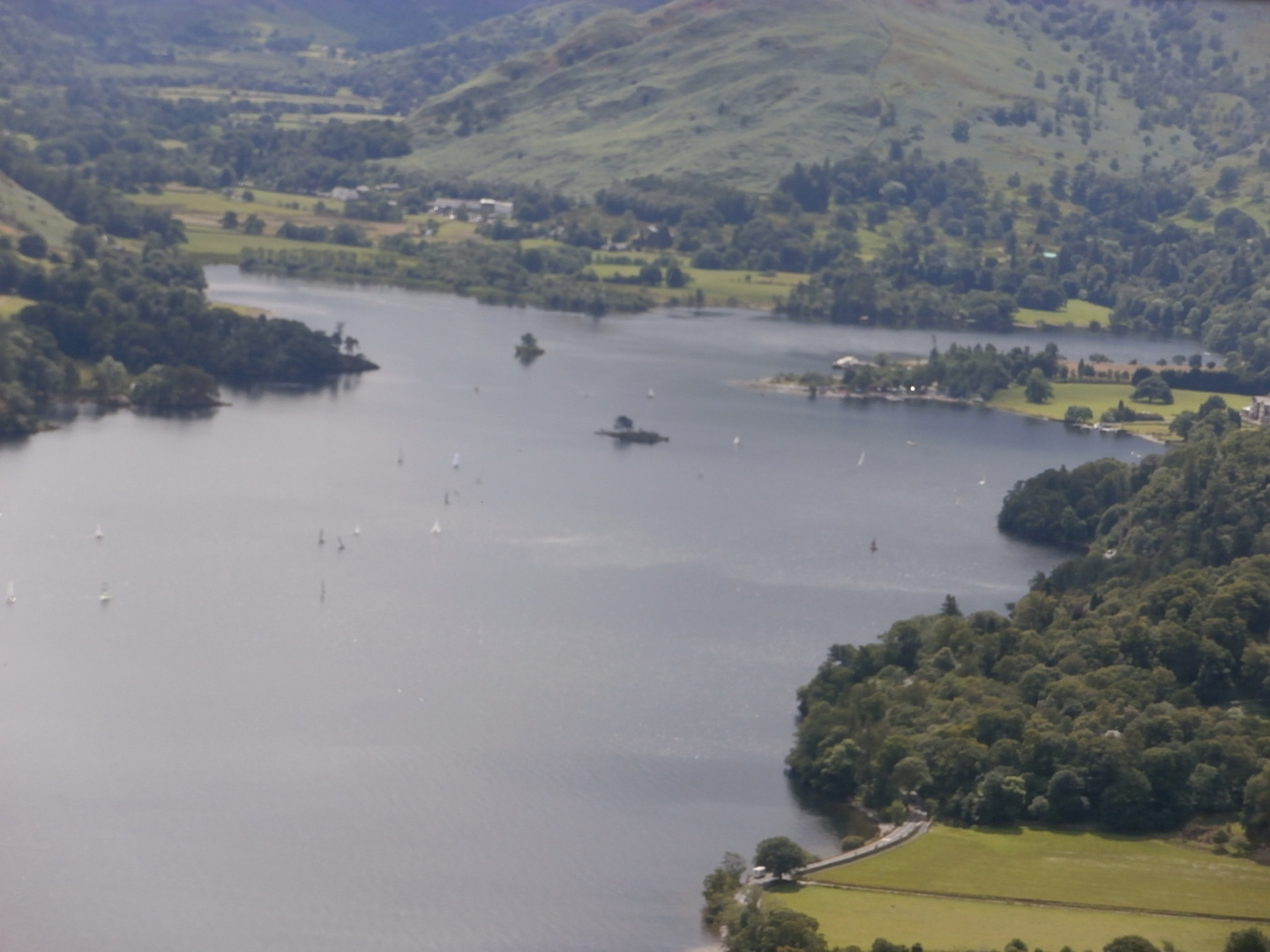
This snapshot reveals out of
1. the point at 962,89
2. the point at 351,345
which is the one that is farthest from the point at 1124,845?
the point at 962,89

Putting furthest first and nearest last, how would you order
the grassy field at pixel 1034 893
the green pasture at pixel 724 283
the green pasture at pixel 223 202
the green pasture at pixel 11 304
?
the green pasture at pixel 223 202
the green pasture at pixel 724 283
the green pasture at pixel 11 304
the grassy field at pixel 1034 893

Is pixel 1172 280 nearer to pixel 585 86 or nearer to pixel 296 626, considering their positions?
pixel 585 86

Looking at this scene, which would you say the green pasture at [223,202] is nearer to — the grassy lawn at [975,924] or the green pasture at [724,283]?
the green pasture at [724,283]

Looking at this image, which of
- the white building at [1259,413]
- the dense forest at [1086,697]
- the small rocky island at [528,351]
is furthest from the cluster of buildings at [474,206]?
the dense forest at [1086,697]

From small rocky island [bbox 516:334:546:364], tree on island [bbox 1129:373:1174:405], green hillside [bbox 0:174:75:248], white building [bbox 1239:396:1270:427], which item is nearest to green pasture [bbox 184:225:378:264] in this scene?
green hillside [bbox 0:174:75:248]

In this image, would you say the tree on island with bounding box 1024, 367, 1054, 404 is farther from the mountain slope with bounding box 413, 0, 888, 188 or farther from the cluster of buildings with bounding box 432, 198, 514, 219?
the mountain slope with bounding box 413, 0, 888, 188
